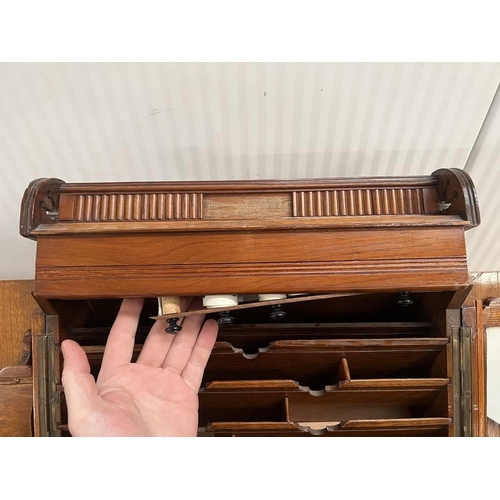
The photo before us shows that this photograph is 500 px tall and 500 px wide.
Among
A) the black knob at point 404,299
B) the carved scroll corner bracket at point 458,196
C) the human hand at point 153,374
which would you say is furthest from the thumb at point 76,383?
the carved scroll corner bracket at point 458,196

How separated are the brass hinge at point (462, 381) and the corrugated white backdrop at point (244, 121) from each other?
41 centimetres

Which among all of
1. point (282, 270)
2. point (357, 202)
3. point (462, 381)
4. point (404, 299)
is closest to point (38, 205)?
point (282, 270)

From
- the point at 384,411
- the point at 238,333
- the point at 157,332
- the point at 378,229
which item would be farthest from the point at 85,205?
the point at 384,411

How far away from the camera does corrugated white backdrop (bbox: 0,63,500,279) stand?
3.04 feet

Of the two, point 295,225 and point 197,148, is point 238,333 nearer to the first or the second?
point 295,225

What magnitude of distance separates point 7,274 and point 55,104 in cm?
51

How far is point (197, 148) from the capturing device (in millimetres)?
1037

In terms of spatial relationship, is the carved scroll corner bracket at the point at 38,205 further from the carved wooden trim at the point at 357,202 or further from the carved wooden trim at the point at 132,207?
the carved wooden trim at the point at 357,202

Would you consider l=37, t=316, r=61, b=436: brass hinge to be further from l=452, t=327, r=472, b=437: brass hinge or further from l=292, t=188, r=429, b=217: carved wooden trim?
l=452, t=327, r=472, b=437: brass hinge

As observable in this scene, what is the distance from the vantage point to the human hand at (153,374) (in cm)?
86

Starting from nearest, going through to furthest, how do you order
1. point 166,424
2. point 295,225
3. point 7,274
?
1. point 295,225
2. point 166,424
3. point 7,274

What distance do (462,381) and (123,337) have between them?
0.64m

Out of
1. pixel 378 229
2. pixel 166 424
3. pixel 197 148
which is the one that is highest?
pixel 197 148

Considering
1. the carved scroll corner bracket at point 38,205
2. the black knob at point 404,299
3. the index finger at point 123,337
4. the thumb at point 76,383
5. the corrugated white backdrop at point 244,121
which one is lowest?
the thumb at point 76,383
